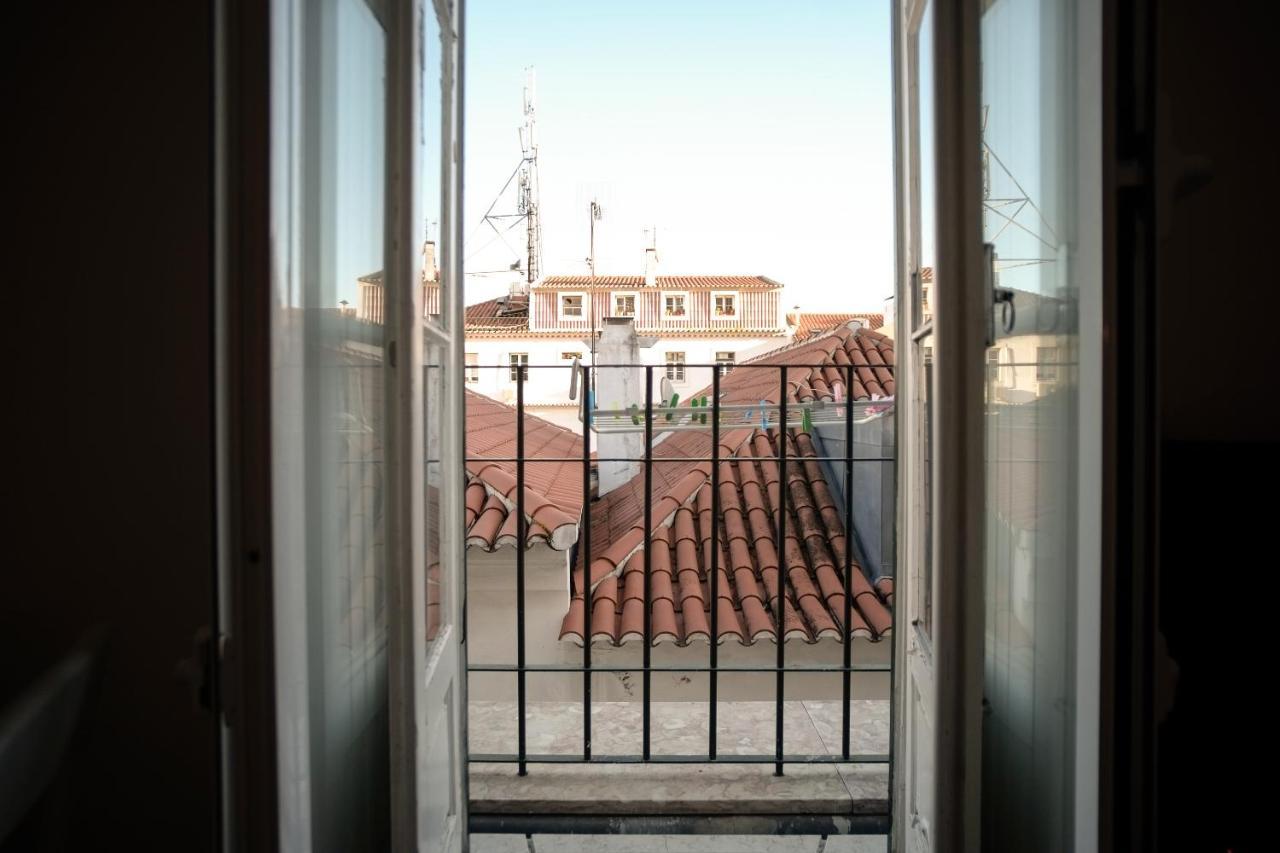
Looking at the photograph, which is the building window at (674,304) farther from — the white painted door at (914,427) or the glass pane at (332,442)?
the glass pane at (332,442)

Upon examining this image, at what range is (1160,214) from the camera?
81 cm

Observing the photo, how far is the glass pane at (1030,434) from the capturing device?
982 millimetres

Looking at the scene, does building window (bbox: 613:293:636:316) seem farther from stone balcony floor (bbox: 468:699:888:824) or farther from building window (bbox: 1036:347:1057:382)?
building window (bbox: 1036:347:1057:382)

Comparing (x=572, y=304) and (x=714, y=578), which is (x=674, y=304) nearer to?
(x=572, y=304)

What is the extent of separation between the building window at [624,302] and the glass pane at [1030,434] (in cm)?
2001

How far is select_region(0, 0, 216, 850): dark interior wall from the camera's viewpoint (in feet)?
3.88

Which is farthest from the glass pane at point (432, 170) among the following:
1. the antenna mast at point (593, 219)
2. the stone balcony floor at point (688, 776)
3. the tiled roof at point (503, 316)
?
the tiled roof at point (503, 316)

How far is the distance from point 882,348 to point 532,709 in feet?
15.6

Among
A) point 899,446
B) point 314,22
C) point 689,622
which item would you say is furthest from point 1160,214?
point 689,622

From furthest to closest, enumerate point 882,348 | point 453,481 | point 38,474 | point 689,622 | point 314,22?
1. point 882,348
2. point 689,622
3. point 453,481
4. point 38,474
5. point 314,22

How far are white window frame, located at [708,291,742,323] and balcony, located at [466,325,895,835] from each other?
13.6 m

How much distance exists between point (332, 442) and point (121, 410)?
376 mm

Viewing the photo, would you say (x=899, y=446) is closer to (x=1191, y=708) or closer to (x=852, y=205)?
(x=1191, y=708)

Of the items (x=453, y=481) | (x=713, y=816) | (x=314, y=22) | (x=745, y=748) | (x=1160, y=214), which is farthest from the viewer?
(x=745, y=748)
